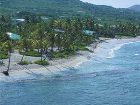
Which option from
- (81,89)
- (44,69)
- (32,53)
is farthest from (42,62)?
(81,89)

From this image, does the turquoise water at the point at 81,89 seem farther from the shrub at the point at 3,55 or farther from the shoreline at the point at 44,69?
the shrub at the point at 3,55

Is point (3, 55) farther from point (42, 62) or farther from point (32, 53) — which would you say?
point (42, 62)

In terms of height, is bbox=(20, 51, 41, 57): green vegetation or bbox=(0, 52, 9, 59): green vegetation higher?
bbox=(0, 52, 9, 59): green vegetation

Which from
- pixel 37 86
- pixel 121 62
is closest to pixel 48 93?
pixel 37 86

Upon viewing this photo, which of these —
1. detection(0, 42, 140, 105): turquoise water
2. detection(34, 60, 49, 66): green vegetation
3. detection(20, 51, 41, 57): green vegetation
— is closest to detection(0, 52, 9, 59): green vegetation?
detection(20, 51, 41, 57): green vegetation

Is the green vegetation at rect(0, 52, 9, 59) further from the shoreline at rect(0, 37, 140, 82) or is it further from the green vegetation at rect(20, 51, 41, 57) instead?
the shoreline at rect(0, 37, 140, 82)

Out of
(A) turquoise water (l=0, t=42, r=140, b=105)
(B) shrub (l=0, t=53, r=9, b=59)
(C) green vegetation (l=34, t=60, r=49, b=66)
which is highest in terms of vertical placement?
(B) shrub (l=0, t=53, r=9, b=59)

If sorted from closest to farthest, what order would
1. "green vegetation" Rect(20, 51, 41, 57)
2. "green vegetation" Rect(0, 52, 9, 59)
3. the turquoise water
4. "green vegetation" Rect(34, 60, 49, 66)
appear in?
the turquoise water < "green vegetation" Rect(34, 60, 49, 66) < "green vegetation" Rect(0, 52, 9, 59) < "green vegetation" Rect(20, 51, 41, 57)

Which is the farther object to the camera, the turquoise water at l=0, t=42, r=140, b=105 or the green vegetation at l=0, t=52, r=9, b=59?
the green vegetation at l=0, t=52, r=9, b=59
